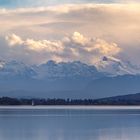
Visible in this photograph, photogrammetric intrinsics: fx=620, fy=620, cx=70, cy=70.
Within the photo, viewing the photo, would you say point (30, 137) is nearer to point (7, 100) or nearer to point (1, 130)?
point (1, 130)

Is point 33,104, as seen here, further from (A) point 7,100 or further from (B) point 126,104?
(B) point 126,104

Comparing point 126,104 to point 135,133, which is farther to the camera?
Result: point 126,104

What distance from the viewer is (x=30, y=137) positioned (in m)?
50.8

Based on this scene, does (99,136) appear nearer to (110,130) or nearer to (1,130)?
(110,130)

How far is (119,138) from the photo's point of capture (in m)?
51.0

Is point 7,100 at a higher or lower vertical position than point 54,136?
higher

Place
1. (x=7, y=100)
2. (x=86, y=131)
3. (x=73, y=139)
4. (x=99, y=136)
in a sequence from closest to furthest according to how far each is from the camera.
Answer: (x=73, y=139)
(x=99, y=136)
(x=86, y=131)
(x=7, y=100)

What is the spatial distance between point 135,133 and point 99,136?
4.65m

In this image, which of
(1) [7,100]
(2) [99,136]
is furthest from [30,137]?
(1) [7,100]

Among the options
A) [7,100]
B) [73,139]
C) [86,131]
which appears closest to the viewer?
[73,139]

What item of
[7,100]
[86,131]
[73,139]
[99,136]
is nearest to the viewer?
[73,139]

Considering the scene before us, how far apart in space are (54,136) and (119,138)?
17.9ft

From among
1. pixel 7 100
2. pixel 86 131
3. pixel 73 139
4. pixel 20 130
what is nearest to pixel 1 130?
pixel 20 130

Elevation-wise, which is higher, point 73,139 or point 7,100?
point 7,100
